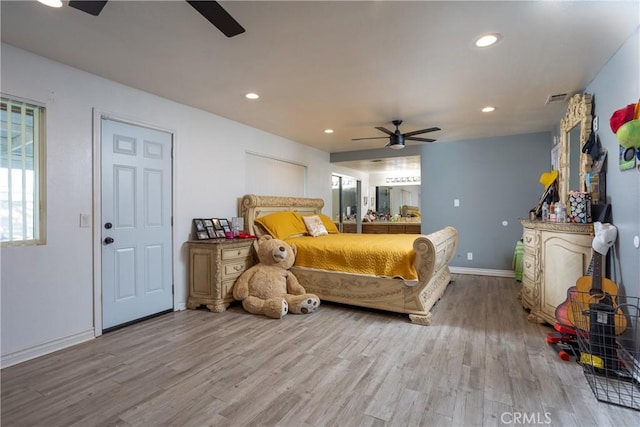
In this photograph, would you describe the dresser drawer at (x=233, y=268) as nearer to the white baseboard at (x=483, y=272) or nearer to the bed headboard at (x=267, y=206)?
the bed headboard at (x=267, y=206)

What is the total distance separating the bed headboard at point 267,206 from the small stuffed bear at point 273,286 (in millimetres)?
482

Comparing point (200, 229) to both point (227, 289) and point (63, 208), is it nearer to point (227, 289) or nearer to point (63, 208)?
point (227, 289)

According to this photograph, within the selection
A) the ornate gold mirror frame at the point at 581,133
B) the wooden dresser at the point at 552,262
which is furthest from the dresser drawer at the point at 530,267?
the ornate gold mirror frame at the point at 581,133

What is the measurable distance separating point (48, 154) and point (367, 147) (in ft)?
15.3

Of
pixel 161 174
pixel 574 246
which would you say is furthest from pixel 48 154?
pixel 574 246

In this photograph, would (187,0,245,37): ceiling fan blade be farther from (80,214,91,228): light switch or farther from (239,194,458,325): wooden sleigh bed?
(239,194,458,325): wooden sleigh bed

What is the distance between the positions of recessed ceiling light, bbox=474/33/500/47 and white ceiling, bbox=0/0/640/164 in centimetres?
6

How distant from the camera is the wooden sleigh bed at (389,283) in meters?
3.06

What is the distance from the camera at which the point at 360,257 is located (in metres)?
3.45

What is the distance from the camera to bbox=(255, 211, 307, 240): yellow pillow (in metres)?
4.21

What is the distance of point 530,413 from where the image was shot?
1667mm

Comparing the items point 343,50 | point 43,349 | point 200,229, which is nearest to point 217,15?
point 343,50

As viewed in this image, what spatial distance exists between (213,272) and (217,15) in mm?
2604

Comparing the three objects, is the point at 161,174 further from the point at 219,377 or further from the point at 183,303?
the point at 219,377
